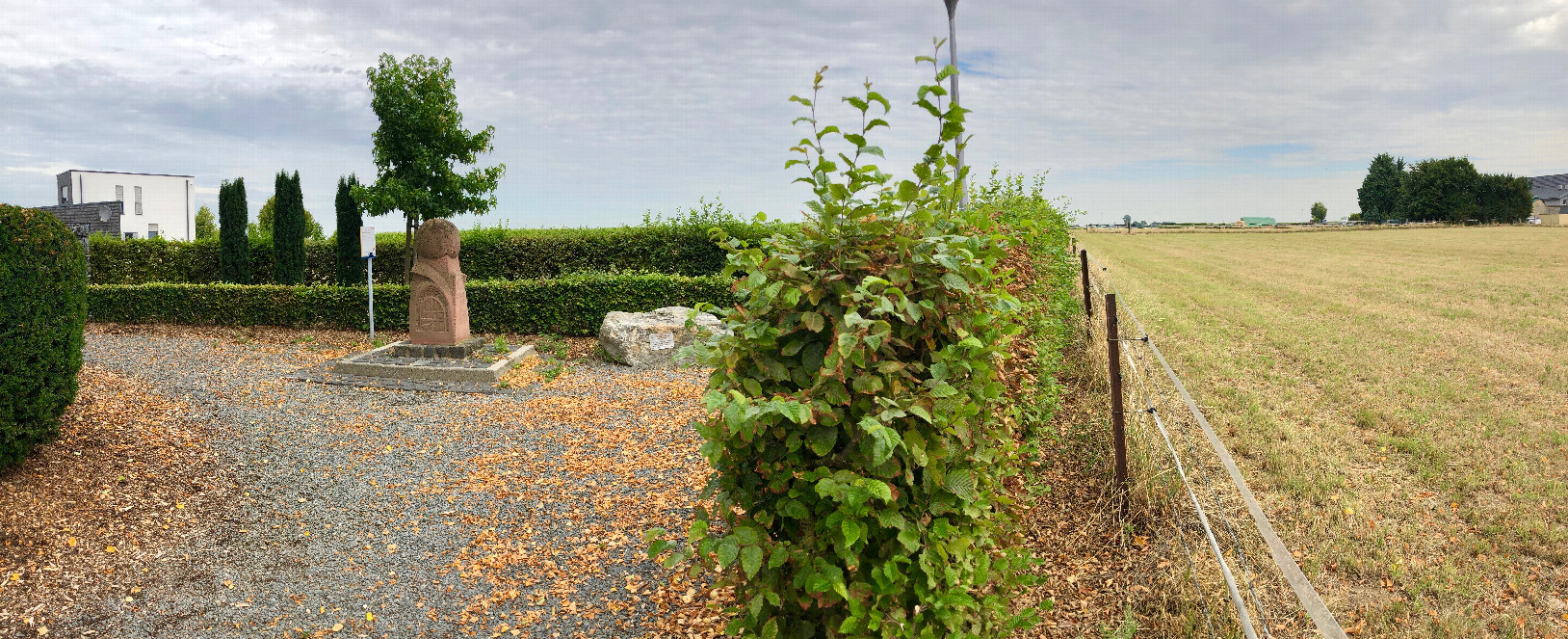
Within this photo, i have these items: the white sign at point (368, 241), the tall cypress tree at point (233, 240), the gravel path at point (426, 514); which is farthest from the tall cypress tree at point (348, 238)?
the gravel path at point (426, 514)

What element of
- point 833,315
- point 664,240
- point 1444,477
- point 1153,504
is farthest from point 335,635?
point 664,240

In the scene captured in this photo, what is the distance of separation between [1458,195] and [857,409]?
70.6 meters

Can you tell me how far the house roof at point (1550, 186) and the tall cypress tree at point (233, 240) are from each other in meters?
75.4

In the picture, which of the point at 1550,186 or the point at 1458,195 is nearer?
the point at 1458,195

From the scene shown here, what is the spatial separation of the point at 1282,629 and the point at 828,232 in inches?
115

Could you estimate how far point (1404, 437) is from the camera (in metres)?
6.36

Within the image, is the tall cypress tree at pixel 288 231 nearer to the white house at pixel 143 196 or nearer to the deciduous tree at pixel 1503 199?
the white house at pixel 143 196

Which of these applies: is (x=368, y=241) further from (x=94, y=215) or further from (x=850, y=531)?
(x=94, y=215)

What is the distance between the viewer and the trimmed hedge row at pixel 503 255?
1589 centimetres

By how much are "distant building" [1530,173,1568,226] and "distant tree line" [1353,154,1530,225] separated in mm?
1257

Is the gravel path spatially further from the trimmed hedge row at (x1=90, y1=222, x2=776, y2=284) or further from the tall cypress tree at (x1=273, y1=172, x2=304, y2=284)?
the tall cypress tree at (x1=273, y1=172, x2=304, y2=284)

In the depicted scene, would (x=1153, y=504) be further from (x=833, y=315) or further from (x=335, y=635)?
(x=335, y=635)

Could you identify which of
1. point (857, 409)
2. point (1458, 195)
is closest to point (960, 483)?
point (857, 409)

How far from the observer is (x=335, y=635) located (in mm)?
4227
